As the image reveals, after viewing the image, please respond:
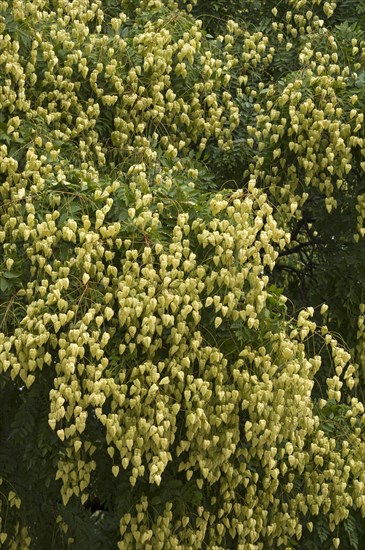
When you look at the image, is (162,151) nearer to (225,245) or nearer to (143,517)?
(225,245)

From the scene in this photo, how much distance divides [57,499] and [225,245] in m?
2.74

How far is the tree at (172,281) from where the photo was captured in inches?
330

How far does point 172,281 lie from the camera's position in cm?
841

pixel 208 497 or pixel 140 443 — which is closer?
pixel 140 443

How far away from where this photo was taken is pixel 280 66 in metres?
11.1

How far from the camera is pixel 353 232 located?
413 inches

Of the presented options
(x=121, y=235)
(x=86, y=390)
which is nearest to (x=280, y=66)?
(x=121, y=235)

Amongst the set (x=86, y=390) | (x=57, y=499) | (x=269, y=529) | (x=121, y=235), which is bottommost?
(x=57, y=499)

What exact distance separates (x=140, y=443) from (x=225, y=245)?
128 centimetres

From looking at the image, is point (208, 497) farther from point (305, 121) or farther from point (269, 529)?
point (305, 121)

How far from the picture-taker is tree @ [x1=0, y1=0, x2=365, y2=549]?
838 cm

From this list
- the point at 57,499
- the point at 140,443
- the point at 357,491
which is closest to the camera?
the point at 140,443

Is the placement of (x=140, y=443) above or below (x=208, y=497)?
above

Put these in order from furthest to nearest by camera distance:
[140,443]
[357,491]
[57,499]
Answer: [57,499] < [357,491] < [140,443]
